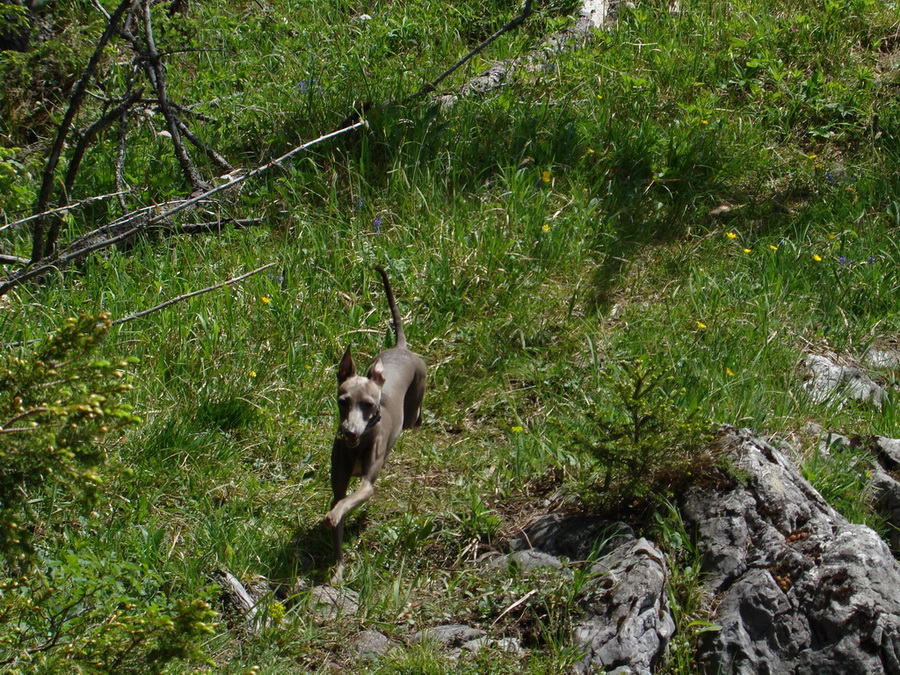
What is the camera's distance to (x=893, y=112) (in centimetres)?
A: 757

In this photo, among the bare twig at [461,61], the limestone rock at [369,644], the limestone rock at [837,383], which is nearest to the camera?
the limestone rock at [369,644]

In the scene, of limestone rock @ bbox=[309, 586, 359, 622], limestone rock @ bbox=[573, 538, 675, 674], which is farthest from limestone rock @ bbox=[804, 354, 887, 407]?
limestone rock @ bbox=[309, 586, 359, 622]

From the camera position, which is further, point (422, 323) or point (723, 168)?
point (723, 168)

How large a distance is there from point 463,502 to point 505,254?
2.00m

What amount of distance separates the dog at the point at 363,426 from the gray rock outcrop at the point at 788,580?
139cm

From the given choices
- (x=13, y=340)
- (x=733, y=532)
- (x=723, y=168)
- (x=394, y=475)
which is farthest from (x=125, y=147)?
(x=733, y=532)

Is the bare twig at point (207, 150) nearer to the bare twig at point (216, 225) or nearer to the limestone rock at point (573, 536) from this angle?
the bare twig at point (216, 225)

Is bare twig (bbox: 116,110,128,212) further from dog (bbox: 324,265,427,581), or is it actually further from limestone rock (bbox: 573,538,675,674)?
limestone rock (bbox: 573,538,675,674)

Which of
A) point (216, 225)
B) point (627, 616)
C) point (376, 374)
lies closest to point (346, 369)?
point (376, 374)

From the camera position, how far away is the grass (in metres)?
4.02

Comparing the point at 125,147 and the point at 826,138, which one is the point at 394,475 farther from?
the point at 826,138

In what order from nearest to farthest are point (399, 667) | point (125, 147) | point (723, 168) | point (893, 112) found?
point (399, 667) < point (125, 147) < point (723, 168) < point (893, 112)

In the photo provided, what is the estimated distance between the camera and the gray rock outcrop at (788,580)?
11.0ft

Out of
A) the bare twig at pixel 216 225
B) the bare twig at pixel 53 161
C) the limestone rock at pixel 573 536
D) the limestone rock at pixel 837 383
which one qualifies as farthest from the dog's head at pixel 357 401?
the limestone rock at pixel 837 383
